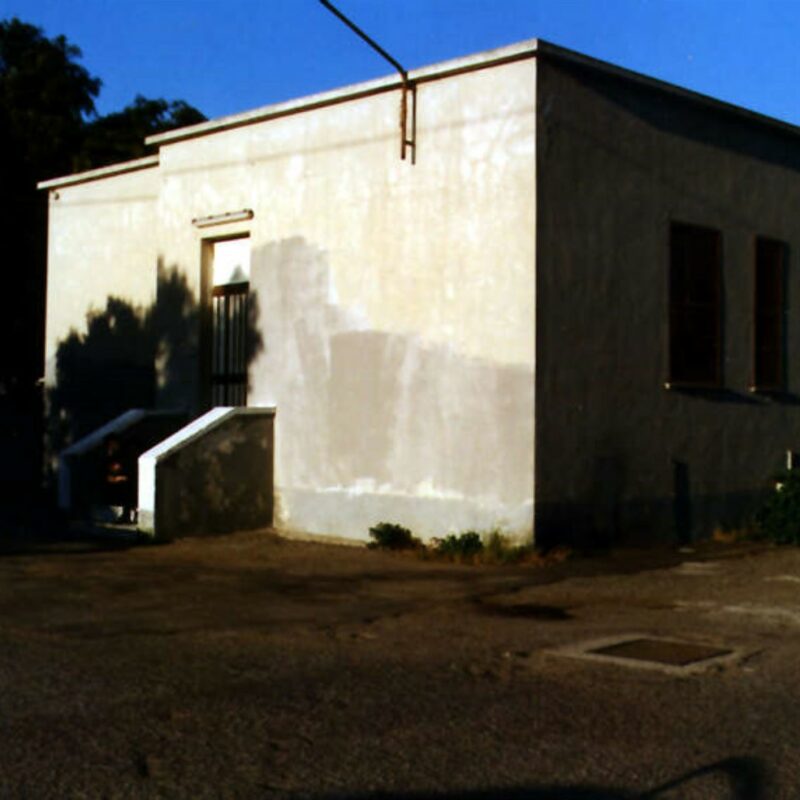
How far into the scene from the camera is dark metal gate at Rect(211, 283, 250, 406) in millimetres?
17188

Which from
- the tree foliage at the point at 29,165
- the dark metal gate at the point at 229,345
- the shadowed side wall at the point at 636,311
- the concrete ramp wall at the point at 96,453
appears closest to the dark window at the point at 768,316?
the shadowed side wall at the point at 636,311

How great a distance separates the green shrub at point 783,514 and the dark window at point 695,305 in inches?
64.3

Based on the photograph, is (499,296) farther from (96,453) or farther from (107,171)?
(107,171)

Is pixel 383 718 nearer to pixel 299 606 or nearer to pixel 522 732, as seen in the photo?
pixel 522 732

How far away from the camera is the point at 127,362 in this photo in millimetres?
20828

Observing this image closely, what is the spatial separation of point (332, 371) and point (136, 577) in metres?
4.18

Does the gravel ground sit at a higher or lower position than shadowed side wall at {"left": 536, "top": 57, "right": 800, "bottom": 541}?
lower

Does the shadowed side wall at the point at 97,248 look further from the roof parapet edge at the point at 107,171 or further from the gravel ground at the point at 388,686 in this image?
the gravel ground at the point at 388,686

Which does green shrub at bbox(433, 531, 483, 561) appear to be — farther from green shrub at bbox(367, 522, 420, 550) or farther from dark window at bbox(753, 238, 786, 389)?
dark window at bbox(753, 238, 786, 389)

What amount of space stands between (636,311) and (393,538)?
386 cm

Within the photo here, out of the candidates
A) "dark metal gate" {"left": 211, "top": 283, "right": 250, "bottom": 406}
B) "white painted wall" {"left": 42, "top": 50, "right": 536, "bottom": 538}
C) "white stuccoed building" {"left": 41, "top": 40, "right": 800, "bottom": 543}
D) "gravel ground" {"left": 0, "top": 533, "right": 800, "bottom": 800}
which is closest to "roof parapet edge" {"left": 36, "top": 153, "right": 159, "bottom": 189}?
"white stuccoed building" {"left": 41, "top": 40, "right": 800, "bottom": 543}

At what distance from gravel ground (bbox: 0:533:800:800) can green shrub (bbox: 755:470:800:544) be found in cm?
298

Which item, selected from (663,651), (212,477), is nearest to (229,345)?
(212,477)

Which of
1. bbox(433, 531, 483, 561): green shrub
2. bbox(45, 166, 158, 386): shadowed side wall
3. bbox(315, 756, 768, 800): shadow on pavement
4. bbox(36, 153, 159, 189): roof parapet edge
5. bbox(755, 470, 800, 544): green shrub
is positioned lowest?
bbox(315, 756, 768, 800): shadow on pavement
